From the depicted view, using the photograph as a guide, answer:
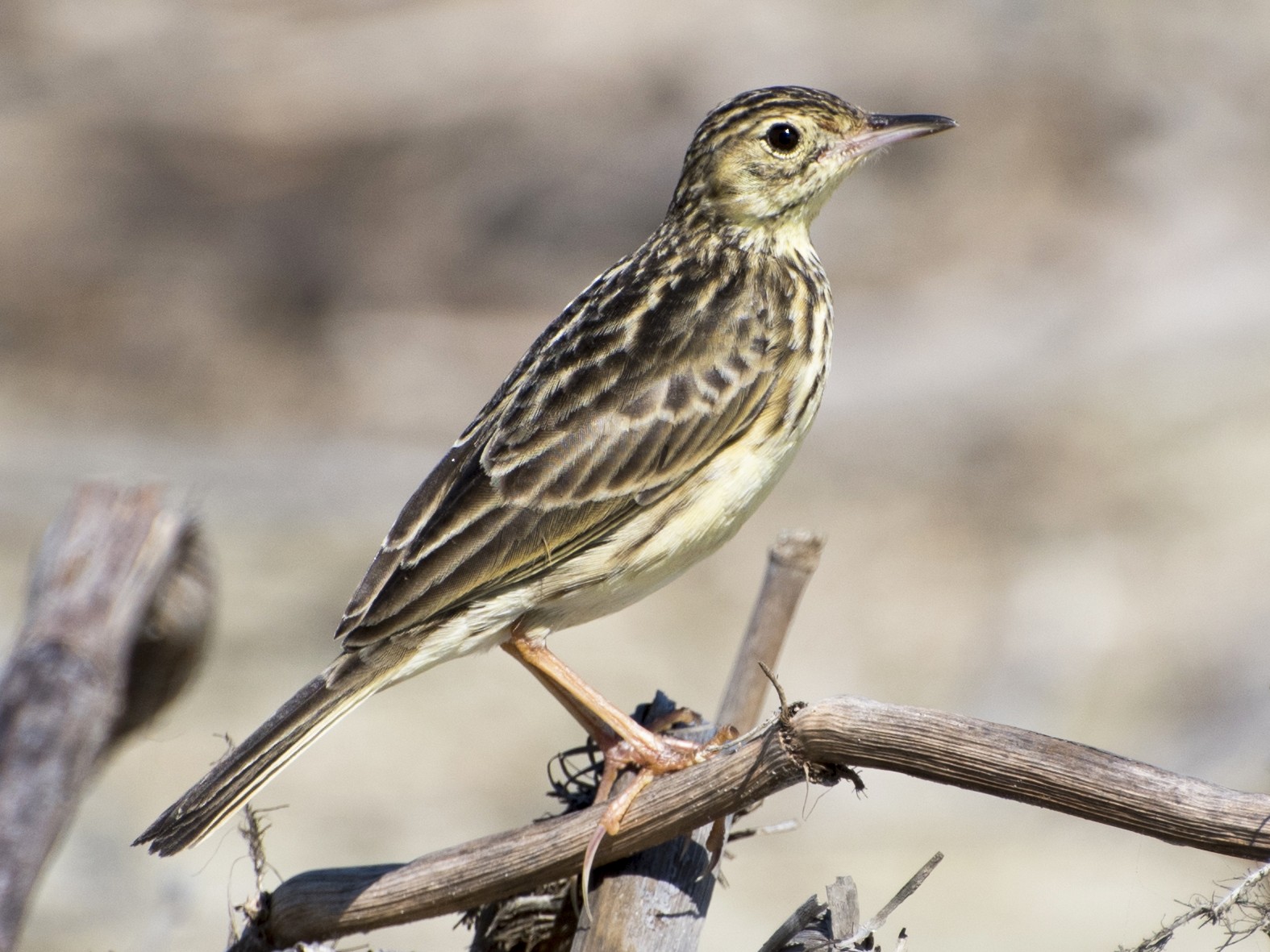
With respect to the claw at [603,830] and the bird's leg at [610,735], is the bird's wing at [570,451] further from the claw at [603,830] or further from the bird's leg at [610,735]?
the claw at [603,830]

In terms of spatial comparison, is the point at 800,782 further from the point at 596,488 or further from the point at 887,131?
the point at 887,131

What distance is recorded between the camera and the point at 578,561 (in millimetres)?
4555

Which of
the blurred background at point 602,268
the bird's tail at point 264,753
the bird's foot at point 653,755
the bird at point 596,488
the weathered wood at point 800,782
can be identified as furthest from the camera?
the blurred background at point 602,268

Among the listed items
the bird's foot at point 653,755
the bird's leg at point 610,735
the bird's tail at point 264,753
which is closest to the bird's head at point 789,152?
the bird's leg at point 610,735

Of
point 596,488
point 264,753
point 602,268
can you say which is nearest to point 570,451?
point 596,488

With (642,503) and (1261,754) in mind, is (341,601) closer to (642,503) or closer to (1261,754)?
(1261,754)

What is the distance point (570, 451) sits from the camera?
15.1ft

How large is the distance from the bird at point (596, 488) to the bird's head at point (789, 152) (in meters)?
0.29

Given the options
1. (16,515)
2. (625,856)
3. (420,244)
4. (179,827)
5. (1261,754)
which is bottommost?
(625,856)

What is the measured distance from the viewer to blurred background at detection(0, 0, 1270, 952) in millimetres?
9352

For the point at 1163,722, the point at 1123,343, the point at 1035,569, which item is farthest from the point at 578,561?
the point at 1123,343

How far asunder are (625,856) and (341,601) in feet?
24.8

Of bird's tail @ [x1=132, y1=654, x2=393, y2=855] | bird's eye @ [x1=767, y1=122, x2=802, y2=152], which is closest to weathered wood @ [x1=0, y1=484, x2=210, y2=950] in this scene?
bird's tail @ [x1=132, y1=654, x2=393, y2=855]

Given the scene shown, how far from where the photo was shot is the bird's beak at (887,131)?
535cm
